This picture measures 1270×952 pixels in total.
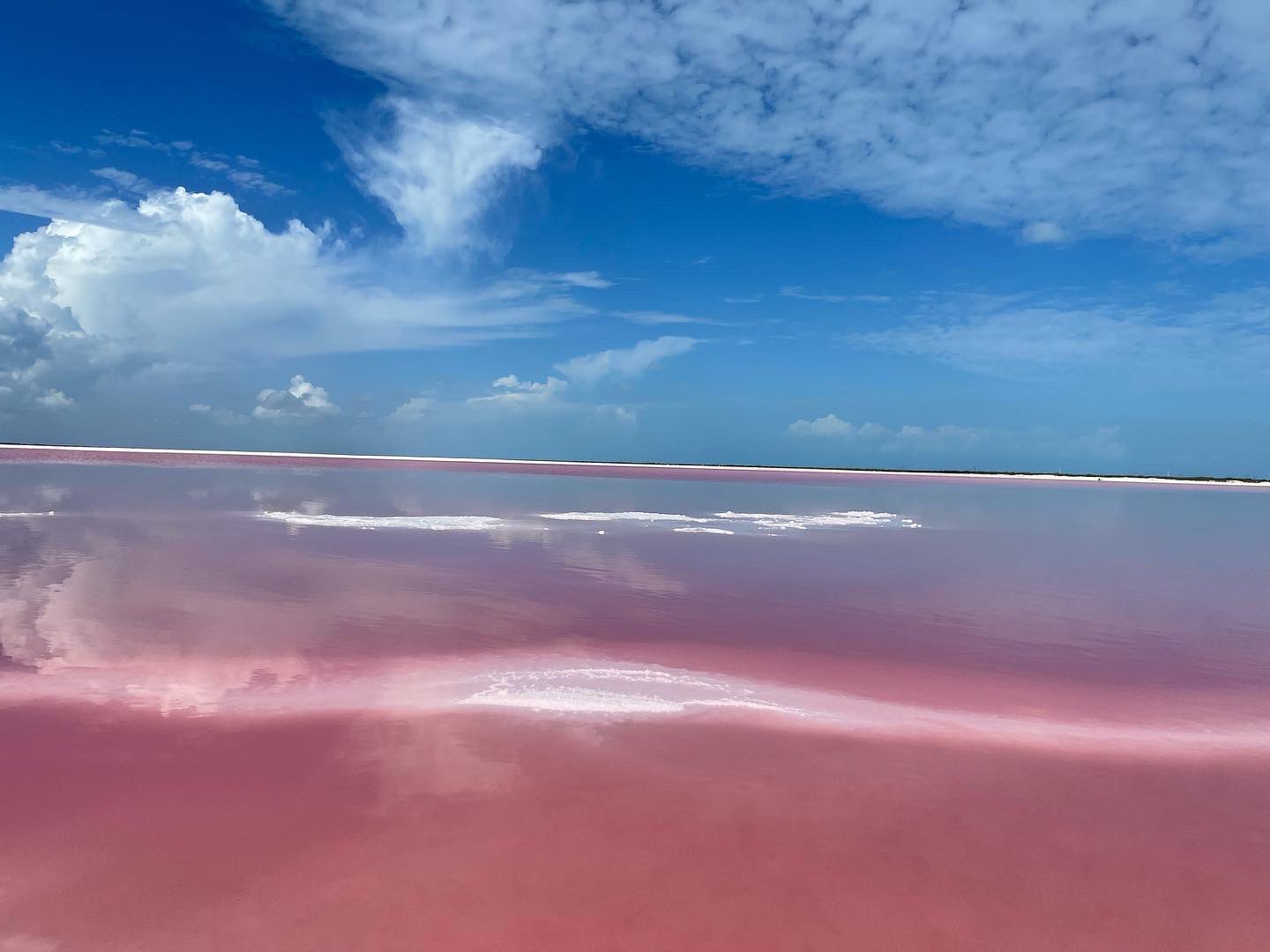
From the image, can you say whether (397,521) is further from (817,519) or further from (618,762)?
(618,762)

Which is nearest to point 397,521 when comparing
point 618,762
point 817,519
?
point 817,519

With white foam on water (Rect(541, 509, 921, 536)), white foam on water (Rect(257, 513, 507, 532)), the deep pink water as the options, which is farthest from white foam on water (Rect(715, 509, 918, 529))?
the deep pink water

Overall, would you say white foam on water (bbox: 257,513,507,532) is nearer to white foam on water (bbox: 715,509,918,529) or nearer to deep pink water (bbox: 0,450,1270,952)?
deep pink water (bbox: 0,450,1270,952)

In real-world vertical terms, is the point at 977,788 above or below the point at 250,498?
below

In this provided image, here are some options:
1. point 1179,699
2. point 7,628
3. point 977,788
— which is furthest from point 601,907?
point 7,628

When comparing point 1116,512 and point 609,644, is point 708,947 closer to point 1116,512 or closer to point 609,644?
point 609,644

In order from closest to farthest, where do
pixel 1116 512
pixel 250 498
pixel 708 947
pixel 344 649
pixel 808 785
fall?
1. pixel 708 947
2. pixel 808 785
3. pixel 344 649
4. pixel 250 498
5. pixel 1116 512
